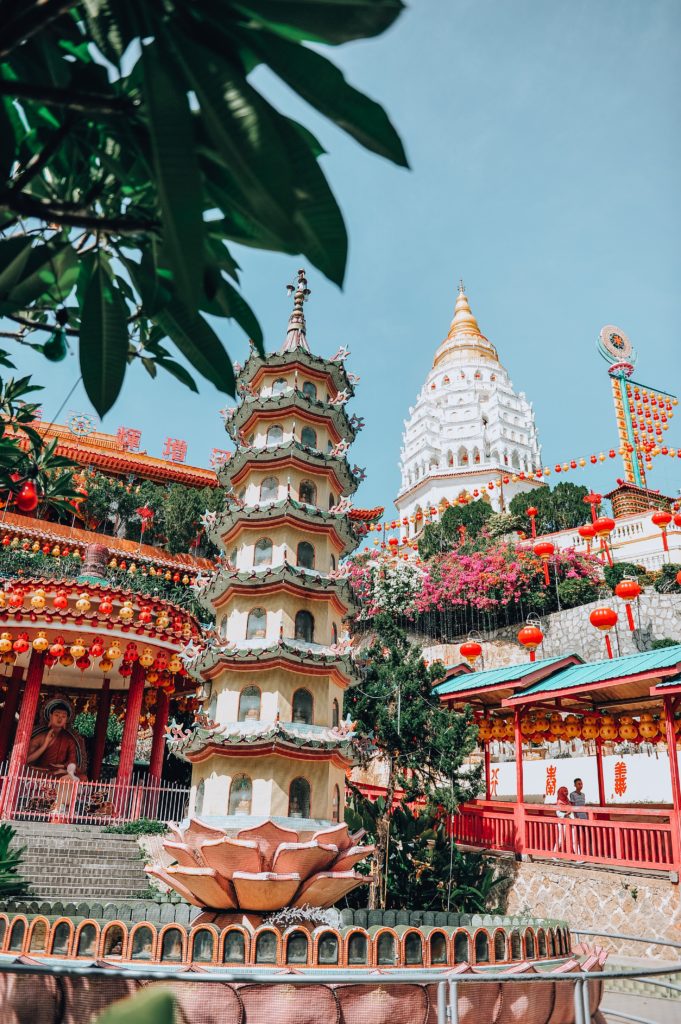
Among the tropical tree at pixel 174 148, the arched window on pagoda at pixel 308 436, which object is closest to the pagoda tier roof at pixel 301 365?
the arched window on pagoda at pixel 308 436

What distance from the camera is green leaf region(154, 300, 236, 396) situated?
2809 millimetres

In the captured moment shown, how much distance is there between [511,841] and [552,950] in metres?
5.44

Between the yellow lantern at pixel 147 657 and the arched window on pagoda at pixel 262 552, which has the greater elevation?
the arched window on pagoda at pixel 262 552

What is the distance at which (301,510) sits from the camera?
12.2 m

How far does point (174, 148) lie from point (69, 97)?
1.56ft

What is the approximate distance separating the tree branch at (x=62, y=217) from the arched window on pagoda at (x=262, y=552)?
9.95 meters

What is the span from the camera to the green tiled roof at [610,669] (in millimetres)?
12073

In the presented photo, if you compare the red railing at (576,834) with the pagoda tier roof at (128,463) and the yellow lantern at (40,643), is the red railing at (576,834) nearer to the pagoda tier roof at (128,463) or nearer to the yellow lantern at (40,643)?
the yellow lantern at (40,643)

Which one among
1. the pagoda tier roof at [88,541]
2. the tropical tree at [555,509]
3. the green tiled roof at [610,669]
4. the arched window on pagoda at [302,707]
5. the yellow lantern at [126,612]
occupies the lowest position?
the arched window on pagoda at [302,707]

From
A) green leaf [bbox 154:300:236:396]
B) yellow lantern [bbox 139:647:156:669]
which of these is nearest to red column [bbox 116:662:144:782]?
yellow lantern [bbox 139:647:156:669]

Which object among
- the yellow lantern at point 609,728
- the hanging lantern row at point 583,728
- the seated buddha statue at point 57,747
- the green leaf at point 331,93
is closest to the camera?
the green leaf at point 331,93

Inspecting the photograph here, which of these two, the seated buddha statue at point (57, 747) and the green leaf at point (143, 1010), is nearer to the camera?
the green leaf at point (143, 1010)

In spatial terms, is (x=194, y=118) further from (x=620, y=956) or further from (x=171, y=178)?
(x=620, y=956)

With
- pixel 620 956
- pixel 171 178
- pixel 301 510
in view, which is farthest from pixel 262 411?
pixel 171 178
